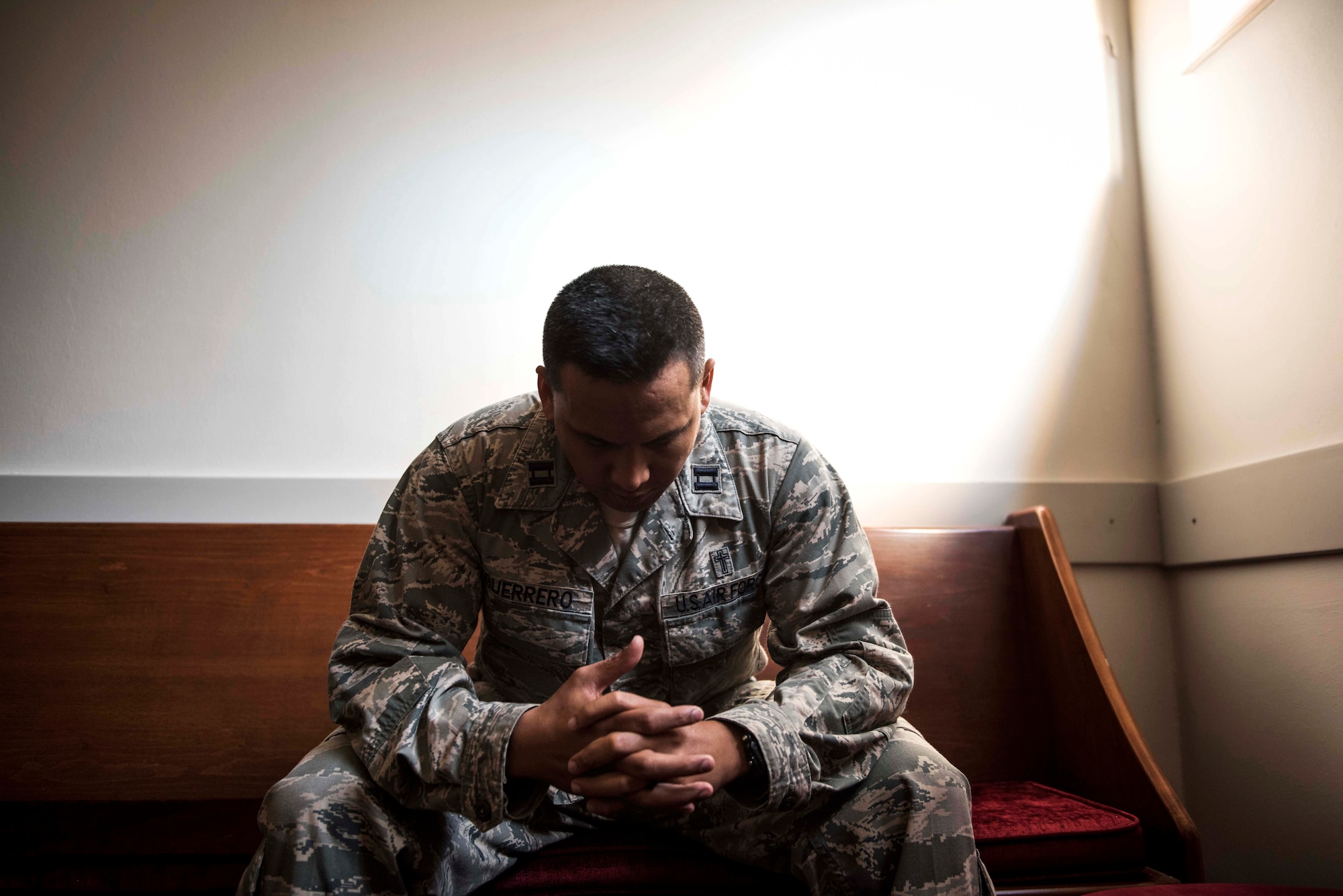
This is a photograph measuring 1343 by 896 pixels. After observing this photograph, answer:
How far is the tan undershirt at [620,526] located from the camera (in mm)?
1222

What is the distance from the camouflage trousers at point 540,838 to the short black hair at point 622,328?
55 cm

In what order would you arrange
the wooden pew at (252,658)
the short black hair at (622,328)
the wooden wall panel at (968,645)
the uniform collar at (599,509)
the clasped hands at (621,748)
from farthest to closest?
1. the wooden wall panel at (968,645)
2. the wooden pew at (252,658)
3. the uniform collar at (599,509)
4. the short black hair at (622,328)
5. the clasped hands at (621,748)

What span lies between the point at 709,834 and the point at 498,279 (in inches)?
52.0

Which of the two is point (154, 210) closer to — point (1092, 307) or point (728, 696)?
point (728, 696)

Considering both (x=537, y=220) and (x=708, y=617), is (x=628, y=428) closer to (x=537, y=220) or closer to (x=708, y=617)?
(x=708, y=617)

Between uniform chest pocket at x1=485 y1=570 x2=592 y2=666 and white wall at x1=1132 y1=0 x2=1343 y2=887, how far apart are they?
51.4 inches

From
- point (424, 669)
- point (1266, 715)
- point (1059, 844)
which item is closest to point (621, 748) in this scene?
point (424, 669)

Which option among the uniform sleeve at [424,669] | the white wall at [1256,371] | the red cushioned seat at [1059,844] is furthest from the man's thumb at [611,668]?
the white wall at [1256,371]

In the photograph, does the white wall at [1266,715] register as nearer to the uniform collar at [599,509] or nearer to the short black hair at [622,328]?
the uniform collar at [599,509]

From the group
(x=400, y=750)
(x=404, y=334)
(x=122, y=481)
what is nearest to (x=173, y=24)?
(x=404, y=334)

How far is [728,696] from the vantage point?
130cm

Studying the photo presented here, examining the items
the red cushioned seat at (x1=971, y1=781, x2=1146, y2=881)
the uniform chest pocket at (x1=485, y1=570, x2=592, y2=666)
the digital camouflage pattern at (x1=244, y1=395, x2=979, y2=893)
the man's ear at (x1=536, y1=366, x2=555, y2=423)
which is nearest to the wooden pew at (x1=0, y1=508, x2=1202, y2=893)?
the red cushioned seat at (x1=971, y1=781, x2=1146, y2=881)

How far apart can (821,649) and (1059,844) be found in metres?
0.50

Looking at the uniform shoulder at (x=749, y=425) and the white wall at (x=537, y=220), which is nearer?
the uniform shoulder at (x=749, y=425)
